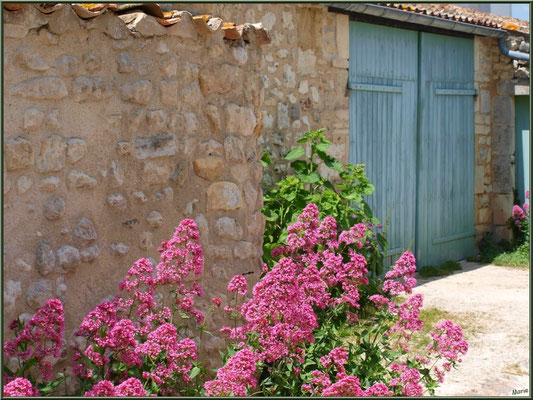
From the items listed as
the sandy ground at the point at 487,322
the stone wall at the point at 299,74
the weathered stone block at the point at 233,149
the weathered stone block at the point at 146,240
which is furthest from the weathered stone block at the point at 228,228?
the stone wall at the point at 299,74

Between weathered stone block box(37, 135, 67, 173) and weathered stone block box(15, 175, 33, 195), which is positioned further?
weathered stone block box(37, 135, 67, 173)

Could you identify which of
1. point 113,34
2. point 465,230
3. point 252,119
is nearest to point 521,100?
point 465,230

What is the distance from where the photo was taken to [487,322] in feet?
22.6

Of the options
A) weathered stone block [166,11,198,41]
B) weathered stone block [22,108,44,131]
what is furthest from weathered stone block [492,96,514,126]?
weathered stone block [22,108,44,131]

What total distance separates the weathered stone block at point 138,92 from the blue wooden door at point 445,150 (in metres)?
5.49

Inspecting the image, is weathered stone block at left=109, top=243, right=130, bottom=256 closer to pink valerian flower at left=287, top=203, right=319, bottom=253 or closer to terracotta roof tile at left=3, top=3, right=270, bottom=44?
pink valerian flower at left=287, top=203, right=319, bottom=253

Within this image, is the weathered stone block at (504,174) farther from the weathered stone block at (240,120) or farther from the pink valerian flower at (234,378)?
the pink valerian flower at (234,378)

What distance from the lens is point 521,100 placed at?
1052cm

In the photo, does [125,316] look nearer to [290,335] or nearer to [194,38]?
[290,335]

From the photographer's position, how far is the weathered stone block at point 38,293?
11.3 feet

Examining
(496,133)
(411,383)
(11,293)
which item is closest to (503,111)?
(496,133)

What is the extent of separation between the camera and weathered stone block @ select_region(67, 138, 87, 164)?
366cm

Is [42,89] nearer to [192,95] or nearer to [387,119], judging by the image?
[192,95]

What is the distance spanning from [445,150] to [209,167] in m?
5.79
